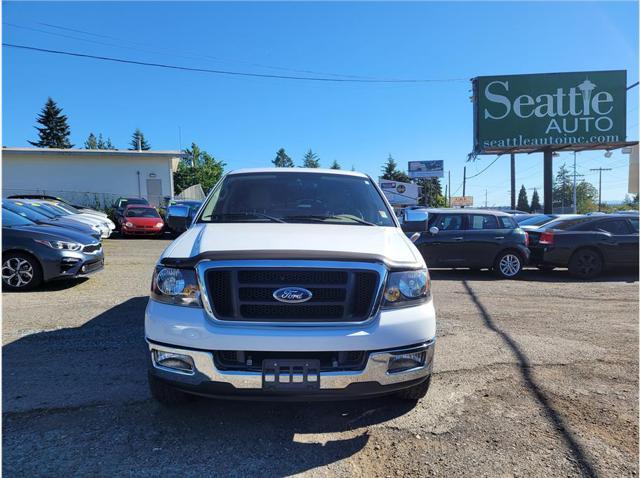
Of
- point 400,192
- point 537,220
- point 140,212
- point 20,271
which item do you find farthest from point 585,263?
point 400,192

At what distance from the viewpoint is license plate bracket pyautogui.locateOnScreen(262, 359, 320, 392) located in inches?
102

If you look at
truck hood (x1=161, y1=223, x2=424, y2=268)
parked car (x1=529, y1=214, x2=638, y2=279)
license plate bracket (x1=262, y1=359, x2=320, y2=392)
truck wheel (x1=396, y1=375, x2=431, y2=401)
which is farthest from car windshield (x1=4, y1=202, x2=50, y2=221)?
parked car (x1=529, y1=214, x2=638, y2=279)

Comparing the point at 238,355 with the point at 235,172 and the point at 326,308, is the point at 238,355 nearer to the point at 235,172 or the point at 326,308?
the point at 326,308

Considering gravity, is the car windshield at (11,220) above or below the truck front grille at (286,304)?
above

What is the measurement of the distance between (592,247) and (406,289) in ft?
29.7

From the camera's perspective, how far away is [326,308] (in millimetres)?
2771

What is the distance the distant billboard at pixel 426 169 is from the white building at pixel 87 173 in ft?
115

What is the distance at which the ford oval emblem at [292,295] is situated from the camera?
272 centimetres

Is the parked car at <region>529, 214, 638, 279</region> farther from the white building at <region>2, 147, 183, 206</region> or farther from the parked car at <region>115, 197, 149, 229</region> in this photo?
the white building at <region>2, 147, 183, 206</region>

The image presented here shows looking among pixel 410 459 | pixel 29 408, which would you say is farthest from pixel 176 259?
pixel 410 459

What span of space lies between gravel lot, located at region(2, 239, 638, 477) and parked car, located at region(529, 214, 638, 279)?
5.07 metres

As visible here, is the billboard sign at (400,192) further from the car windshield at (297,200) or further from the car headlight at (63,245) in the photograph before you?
the car windshield at (297,200)

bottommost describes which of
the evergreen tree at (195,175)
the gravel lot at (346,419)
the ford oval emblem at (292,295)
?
the gravel lot at (346,419)

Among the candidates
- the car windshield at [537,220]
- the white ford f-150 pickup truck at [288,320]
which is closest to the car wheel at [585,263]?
the car windshield at [537,220]
